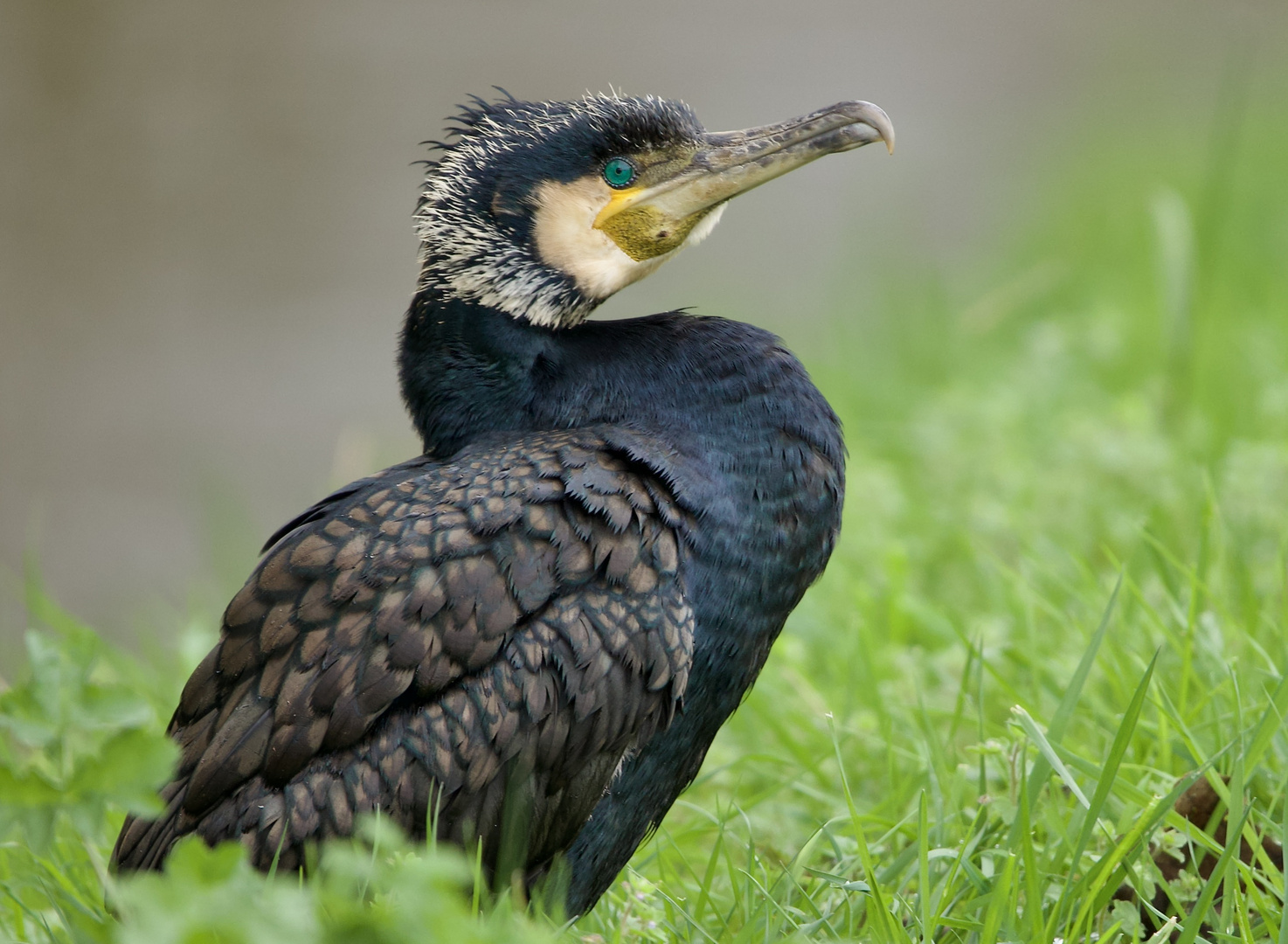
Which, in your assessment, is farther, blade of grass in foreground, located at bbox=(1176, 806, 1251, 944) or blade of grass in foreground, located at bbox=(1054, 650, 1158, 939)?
blade of grass in foreground, located at bbox=(1054, 650, 1158, 939)

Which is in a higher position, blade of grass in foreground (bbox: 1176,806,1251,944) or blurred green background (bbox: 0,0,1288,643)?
blurred green background (bbox: 0,0,1288,643)

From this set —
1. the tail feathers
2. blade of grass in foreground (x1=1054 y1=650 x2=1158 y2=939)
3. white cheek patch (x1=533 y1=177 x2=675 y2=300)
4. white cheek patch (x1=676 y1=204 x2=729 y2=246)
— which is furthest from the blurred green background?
blade of grass in foreground (x1=1054 y1=650 x2=1158 y2=939)

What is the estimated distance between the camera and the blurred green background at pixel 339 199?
8.16m

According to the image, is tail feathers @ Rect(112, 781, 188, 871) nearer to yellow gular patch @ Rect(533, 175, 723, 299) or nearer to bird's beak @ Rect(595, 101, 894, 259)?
yellow gular patch @ Rect(533, 175, 723, 299)

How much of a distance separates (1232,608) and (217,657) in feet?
7.64

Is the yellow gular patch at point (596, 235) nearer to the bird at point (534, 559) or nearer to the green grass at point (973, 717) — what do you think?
the bird at point (534, 559)

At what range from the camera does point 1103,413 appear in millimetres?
4832

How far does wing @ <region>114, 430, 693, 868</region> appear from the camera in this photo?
94.0 inches

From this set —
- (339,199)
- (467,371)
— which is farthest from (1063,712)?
(339,199)

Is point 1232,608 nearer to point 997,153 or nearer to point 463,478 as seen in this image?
point 463,478

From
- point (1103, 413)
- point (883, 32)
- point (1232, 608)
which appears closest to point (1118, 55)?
point (883, 32)

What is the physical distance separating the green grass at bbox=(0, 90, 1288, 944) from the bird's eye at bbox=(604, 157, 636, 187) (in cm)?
126

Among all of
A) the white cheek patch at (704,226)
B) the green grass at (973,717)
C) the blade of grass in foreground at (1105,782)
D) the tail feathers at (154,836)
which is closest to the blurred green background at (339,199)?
the green grass at (973,717)

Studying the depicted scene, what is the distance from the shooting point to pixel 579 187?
295cm
